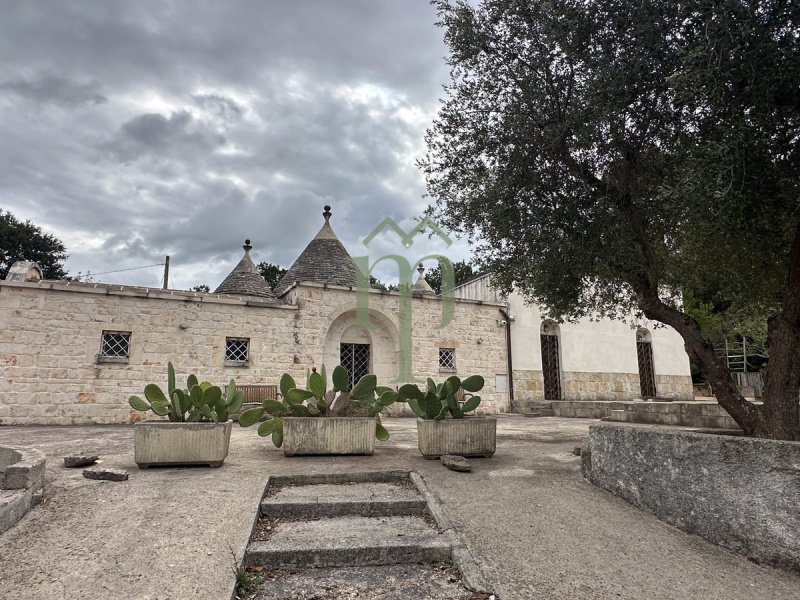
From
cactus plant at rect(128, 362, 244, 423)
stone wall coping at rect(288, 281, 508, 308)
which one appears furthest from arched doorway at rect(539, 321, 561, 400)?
cactus plant at rect(128, 362, 244, 423)

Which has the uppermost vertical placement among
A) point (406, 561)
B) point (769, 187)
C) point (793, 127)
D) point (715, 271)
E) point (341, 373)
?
point (793, 127)

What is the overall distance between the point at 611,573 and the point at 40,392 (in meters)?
12.7

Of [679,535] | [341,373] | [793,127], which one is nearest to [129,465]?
[341,373]

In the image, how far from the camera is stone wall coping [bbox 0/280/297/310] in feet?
37.0

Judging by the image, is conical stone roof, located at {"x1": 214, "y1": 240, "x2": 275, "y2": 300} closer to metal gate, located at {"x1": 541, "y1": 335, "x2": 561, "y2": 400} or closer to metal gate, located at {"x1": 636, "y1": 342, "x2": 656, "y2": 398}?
metal gate, located at {"x1": 541, "y1": 335, "x2": 561, "y2": 400}

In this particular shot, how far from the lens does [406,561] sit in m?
3.20

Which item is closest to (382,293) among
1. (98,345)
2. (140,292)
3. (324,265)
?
(324,265)

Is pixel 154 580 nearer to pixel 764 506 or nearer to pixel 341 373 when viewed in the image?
pixel 341 373

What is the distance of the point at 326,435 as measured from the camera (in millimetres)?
6160

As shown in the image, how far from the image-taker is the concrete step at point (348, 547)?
312 cm

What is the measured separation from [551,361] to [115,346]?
1452 cm

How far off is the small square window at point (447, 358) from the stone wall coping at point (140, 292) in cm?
526

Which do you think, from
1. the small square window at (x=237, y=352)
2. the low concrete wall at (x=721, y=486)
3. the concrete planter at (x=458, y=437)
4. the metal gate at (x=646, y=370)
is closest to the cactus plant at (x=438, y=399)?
the concrete planter at (x=458, y=437)

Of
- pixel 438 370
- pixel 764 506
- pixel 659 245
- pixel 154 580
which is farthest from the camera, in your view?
pixel 438 370
